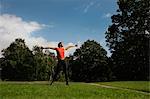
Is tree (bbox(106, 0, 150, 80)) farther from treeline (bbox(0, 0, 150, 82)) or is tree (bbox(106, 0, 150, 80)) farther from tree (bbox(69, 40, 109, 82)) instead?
tree (bbox(69, 40, 109, 82))

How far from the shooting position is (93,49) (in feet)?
379

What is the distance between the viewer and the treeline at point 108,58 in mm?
71438

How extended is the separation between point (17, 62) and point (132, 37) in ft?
154

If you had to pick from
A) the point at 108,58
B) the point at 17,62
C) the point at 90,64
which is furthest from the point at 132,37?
the point at 17,62

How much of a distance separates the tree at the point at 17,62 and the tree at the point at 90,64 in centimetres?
1225

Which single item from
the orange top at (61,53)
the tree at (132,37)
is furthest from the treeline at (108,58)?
the orange top at (61,53)

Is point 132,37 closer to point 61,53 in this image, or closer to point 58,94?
point 61,53

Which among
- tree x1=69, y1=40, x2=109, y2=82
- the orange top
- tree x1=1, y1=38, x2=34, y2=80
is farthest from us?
tree x1=1, y1=38, x2=34, y2=80

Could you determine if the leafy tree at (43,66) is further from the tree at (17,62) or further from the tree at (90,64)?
the tree at (90,64)

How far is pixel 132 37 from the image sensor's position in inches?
2822

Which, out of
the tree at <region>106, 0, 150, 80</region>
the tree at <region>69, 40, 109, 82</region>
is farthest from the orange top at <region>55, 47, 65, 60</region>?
the tree at <region>69, 40, 109, 82</region>

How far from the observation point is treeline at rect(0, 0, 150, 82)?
234 ft

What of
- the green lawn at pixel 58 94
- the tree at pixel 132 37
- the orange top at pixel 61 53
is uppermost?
the tree at pixel 132 37

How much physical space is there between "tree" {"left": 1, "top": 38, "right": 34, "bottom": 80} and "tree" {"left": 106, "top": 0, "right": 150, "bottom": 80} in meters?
35.9
